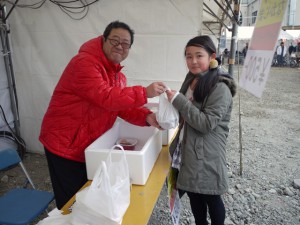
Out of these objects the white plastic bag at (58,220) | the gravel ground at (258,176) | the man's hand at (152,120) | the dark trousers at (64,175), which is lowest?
the gravel ground at (258,176)

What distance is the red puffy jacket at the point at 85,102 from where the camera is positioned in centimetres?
136

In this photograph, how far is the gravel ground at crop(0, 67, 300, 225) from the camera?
2470 millimetres

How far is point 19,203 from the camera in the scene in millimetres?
1827

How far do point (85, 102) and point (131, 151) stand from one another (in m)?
0.40

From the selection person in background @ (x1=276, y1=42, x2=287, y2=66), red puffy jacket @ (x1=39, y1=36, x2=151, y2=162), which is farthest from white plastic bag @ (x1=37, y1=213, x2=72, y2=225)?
person in background @ (x1=276, y1=42, x2=287, y2=66)

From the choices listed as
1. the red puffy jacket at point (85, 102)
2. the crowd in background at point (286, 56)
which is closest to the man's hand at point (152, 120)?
the red puffy jacket at point (85, 102)

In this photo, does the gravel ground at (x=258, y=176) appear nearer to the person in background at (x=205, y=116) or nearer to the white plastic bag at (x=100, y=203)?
the person in background at (x=205, y=116)

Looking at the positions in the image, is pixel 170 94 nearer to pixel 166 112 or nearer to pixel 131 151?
pixel 166 112

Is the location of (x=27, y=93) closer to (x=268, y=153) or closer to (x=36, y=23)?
(x=36, y=23)

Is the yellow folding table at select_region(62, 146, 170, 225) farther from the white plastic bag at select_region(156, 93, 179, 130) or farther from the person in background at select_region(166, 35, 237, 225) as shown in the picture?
the white plastic bag at select_region(156, 93, 179, 130)

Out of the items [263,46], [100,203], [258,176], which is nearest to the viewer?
[100,203]

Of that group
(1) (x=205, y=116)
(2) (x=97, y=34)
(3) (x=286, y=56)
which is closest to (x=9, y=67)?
(2) (x=97, y=34)

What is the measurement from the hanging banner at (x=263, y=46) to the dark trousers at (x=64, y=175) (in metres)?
1.13

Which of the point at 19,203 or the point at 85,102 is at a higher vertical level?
the point at 85,102
